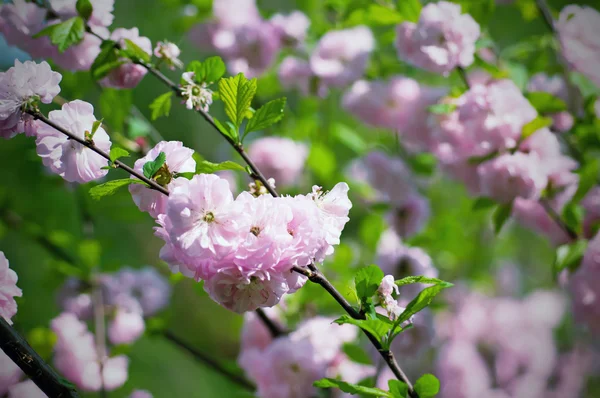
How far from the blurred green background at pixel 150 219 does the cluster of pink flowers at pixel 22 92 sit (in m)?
0.16

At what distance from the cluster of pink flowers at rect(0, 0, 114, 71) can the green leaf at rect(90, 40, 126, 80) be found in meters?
0.04

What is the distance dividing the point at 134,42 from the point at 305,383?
21.0 inches

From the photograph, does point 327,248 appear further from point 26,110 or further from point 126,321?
point 126,321

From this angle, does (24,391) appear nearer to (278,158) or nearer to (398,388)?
(398,388)

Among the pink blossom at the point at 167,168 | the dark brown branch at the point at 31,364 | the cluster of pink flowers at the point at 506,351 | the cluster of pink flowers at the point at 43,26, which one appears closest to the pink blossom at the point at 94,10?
the cluster of pink flowers at the point at 43,26

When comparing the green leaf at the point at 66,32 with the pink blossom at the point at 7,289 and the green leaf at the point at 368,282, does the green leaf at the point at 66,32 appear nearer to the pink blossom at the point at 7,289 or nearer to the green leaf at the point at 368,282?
the pink blossom at the point at 7,289

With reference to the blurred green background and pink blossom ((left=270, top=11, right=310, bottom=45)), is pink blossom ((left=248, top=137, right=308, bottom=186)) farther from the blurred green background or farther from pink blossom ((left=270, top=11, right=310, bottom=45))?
pink blossom ((left=270, top=11, right=310, bottom=45))

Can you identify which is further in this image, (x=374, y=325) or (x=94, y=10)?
(x=94, y=10)

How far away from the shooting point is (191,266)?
1.26 ft

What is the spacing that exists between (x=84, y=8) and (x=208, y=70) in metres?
0.17

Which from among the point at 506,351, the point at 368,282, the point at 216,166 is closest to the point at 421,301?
the point at 368,282

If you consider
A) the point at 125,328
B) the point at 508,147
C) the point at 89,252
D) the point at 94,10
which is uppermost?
the point at 94,10

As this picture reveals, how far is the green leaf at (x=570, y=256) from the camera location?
2.39 ft

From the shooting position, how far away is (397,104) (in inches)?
36.2
